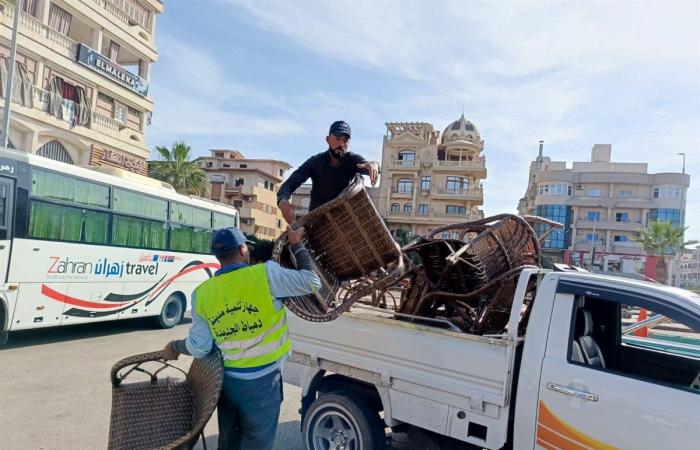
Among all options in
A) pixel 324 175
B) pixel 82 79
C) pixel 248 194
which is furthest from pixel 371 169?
pixel 248 194

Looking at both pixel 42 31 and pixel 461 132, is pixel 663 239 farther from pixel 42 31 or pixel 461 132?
pixel 42 31

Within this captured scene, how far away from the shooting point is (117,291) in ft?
33.9

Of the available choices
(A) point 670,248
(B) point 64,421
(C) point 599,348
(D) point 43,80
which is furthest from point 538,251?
(A) point 670,248

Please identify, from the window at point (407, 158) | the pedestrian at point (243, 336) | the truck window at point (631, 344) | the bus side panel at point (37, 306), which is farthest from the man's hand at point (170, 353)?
the window at point (407, 158)

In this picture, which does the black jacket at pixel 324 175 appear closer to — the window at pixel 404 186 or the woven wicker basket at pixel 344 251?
the woven wicker basket at pixel 344 251

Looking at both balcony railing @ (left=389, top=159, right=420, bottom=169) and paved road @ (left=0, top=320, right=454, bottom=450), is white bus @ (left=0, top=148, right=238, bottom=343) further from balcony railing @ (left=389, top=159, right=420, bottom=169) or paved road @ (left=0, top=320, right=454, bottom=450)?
balcony railing @ (left=389, top=159, right=420, bottom=169)

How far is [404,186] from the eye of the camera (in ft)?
179

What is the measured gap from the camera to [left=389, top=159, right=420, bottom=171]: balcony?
176ft

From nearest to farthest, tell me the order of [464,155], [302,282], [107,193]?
1. [302,282]
2. [107,193]
3. [464,155]

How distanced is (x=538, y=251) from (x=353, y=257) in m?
2.18

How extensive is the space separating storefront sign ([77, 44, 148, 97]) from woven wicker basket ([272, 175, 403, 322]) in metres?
21.3

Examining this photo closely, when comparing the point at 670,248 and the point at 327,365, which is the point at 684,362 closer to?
the point at 327,365

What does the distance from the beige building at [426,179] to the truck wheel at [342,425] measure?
4731 centimetres

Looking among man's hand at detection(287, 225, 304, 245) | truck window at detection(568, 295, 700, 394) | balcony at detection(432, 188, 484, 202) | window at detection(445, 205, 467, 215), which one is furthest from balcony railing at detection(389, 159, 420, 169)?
man's hand at detection(287, 225, 304, 245)
